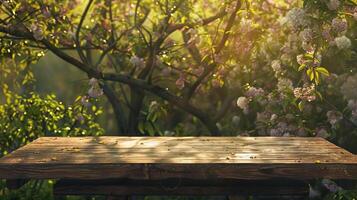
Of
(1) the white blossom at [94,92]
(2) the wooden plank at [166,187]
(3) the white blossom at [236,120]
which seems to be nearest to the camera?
(2) the wooden plank at [166,187]

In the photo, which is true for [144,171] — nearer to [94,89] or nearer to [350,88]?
[94,89]

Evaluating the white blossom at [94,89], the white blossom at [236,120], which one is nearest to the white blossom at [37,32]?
the white blossom at [94,89]

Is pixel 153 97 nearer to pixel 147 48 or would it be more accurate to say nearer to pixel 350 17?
pixel 147 48

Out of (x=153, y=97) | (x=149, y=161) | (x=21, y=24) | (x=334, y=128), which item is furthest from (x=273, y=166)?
(x=153, y=97)

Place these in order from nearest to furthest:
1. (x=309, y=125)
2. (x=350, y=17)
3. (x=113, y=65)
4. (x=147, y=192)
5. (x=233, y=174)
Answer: (x=233, y=174), (x=147, y=192), (x=350, y=17), (x=309, y=125), (x=113, y=65)

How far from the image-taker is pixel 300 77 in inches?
280

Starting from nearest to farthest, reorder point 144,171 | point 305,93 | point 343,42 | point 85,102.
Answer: point 144,171
point 305,93
point 343,42
point 85,102

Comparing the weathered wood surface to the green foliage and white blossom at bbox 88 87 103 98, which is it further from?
the green foliage

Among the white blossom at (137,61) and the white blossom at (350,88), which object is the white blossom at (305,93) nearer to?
the white blossom at (350,88)

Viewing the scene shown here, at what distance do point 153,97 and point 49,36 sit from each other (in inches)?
74.1

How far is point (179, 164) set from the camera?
170 inches

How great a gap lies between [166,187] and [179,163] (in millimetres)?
635

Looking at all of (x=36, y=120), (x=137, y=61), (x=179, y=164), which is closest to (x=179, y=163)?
(x=179, y=164)

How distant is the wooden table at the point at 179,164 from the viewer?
432 centimetres
